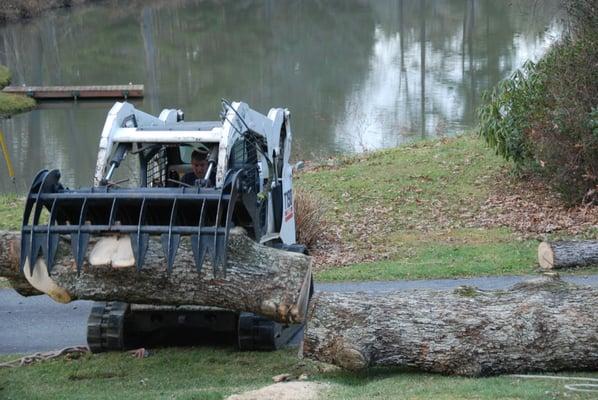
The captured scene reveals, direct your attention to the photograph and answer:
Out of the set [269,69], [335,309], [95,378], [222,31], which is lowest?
[95,378]

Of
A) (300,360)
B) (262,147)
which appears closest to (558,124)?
(262,147)

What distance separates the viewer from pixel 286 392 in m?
8.02

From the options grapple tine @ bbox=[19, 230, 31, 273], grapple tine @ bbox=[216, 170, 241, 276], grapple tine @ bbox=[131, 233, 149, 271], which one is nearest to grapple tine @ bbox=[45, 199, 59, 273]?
grapple tine @ bbox=[19, 230, 31, 273]

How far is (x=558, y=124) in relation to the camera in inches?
727

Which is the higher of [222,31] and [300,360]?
[222,31]

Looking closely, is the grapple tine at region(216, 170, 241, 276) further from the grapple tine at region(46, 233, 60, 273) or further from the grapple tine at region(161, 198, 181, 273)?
the grapple tine at region(46, 233, 60, 273)

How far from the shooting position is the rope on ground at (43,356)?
34.6 feet

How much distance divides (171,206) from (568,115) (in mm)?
11229

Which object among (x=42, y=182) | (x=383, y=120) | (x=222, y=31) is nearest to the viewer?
(x=42, y=182)

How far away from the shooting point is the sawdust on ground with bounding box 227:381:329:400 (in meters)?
7.88

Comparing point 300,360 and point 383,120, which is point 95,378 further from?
point 383,120

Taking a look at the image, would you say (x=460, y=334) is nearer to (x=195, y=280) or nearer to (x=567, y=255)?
(x=195, y=280)

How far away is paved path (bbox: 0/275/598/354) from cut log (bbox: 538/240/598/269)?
0.47 meters

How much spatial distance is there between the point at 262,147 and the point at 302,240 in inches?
207
